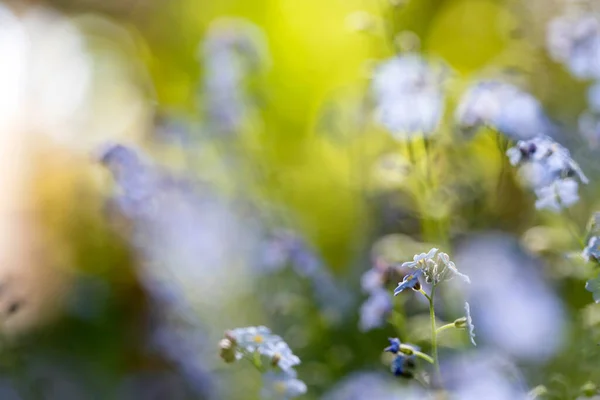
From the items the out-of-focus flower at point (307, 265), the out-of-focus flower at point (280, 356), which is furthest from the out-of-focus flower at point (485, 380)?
the out-of-focus flower at point (307, 265)

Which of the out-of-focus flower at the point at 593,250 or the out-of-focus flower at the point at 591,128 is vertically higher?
the out-of-focus flower at the point at 591,128

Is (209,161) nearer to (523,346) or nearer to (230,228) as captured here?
(230,228)

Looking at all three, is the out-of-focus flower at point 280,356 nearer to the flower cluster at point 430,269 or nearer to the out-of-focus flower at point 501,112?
the flower cluster at point 430,269

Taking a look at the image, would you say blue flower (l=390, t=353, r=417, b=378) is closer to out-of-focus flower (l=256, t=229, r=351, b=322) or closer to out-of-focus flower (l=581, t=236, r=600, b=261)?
out-of-focus flower (l=581, t=236, r=600, b=261)

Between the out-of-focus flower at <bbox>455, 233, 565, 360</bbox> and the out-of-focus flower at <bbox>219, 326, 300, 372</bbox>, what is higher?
the out-of-focus flower at <bbox>455, 233, 565, 360</bbox>

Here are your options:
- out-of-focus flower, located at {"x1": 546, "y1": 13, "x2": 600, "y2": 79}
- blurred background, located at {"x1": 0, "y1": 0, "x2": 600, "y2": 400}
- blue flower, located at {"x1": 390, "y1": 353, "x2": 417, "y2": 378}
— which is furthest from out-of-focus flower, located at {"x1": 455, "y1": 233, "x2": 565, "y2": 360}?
blue flower, located at {"x1": 390, "y1": 353, "x2": 417, "y2": 378}

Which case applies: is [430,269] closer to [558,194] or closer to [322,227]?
[558,194]
